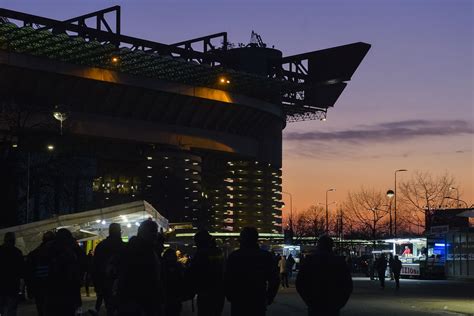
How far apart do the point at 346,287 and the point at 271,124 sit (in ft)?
336

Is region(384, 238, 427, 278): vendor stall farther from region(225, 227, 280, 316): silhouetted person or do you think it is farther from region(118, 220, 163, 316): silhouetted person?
region(118, 220, 163, 316): silhouetted person

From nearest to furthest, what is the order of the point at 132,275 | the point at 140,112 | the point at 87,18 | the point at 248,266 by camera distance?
the point at 132,275, the point at 248,266, the point at 87,18, the point at 140,112

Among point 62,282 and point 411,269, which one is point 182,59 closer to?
point 411,269

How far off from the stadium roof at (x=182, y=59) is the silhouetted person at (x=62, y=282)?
6564cm

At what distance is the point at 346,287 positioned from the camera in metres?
10.3

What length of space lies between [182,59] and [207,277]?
75806 mm

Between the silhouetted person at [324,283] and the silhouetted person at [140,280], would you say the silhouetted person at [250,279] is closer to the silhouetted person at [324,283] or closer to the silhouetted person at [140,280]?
the silhouetted person at [324,283]

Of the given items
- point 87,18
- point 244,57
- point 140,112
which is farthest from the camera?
point 244,57

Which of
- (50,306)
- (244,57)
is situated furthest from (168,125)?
(50,306)

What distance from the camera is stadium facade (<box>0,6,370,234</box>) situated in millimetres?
81875

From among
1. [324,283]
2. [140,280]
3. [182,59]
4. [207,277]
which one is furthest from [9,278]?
[182,59]

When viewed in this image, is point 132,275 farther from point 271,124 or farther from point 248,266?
point 271,124

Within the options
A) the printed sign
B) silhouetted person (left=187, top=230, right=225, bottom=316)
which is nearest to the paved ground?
silhouetted person (left=187, top=230, right=225, bottom=316)

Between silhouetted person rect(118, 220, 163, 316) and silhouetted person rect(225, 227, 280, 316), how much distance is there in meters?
1.17
